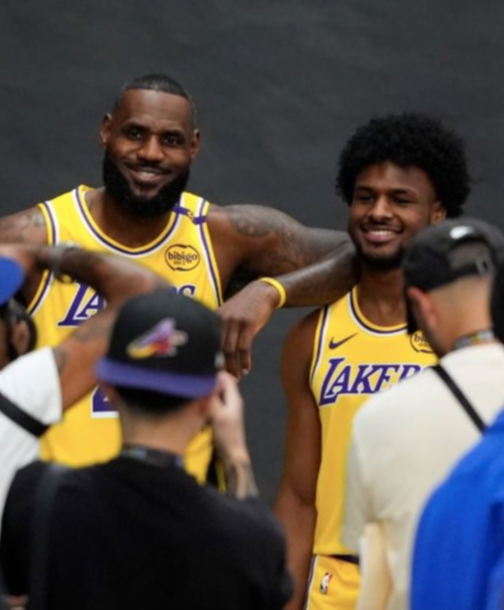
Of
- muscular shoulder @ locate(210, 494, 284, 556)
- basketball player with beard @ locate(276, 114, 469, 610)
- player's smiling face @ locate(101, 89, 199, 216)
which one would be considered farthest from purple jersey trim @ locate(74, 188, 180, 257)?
muscular shoulder @ locate(210, 494, 284, 556)

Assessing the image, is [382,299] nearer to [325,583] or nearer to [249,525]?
[325,583]

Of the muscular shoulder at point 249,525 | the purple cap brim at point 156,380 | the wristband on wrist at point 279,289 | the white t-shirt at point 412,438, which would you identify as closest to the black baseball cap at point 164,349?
the purple cap brim at point 156,380

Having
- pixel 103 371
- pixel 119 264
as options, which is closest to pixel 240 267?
pixel 119 264

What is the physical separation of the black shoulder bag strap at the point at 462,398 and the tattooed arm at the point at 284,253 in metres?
1.42

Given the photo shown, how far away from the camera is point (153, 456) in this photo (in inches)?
111

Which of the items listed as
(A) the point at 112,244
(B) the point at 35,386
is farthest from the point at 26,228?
(B) the point at 35,386

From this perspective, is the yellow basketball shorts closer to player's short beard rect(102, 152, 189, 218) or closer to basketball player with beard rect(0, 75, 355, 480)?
basketball player with beard rect(0, 75, 355, 480)

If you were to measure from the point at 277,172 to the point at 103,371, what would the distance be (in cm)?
364

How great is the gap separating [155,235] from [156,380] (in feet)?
7.08

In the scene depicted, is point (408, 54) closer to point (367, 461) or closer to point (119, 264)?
point (119, 264)

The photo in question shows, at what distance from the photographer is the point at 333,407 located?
4.76 metres

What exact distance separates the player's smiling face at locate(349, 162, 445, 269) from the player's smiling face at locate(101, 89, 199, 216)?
0.48 metres

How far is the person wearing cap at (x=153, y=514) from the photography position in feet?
9.17

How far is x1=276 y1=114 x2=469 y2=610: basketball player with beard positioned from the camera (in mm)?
4746
